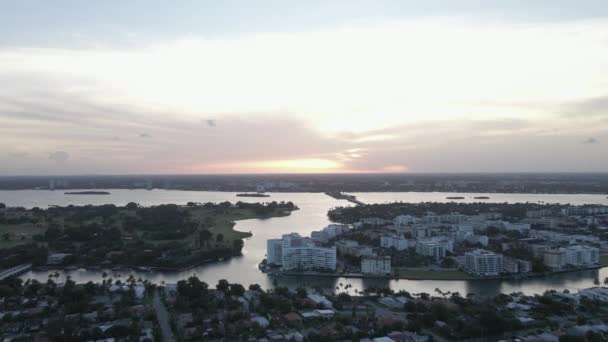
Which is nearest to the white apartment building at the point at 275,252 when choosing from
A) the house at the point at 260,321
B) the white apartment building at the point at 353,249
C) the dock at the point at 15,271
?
the white apartment building at the point at 353,249

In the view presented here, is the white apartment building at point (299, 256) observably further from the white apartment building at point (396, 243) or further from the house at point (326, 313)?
the house at point (326, 313)

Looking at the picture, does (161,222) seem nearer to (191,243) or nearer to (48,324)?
(191,243)

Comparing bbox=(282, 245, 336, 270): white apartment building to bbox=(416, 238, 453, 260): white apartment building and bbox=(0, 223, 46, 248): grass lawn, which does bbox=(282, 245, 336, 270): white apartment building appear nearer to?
bbox=(416, 238, 453, 260): white apartment building

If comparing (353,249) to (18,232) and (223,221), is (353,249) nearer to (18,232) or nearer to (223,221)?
(223,221)

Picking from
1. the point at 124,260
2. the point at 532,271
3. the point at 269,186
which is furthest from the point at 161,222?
the point at 269,186

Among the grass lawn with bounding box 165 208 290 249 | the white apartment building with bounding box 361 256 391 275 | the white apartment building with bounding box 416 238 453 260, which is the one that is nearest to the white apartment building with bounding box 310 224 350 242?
the grass lawn with bounding box 165 208 290 249

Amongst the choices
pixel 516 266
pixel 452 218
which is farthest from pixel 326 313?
pixel 452 218
